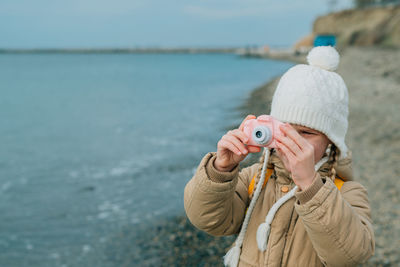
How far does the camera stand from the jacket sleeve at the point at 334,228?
1646 millimetres

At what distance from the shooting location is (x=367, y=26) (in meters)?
49.7

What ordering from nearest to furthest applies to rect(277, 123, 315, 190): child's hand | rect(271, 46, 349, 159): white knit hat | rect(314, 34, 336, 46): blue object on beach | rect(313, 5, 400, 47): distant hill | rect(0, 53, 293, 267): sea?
1. rect(277, 123, 315, 190): child's hand
2. rect(271, 46, 349, 159): white knit hat
3. rect(314, 34, 336, 46): blue object on beach
4. rect(0, 53, 293, 267): sea
5. rect(313, 5, 400, 47): distant hill

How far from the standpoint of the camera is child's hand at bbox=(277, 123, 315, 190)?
161 centimetres

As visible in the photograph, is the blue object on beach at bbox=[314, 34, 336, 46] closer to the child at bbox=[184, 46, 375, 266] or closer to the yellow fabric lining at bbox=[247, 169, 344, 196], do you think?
the child at bbox=[184, 46, 375, 266]

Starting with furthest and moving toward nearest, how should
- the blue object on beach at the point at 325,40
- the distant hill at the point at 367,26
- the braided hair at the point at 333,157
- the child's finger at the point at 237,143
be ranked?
the distant hill at the point at 367,26, the blue object on beach at the point at 325,40, the braided hair at the point at 333,157, the child's finger at the point at 237,143

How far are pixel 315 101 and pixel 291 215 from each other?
63 centimetres

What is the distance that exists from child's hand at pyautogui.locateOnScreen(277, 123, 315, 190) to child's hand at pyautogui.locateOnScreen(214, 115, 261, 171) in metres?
0.17

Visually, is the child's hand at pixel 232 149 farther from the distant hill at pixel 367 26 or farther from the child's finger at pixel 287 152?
the distant hill at pixel 367 26

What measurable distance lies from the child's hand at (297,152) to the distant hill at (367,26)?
39.5 m

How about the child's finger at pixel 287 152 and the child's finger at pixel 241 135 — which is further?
the child's finger at pixel 241 135

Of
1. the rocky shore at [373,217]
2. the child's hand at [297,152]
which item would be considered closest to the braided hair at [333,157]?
the child's hand at [297,152]

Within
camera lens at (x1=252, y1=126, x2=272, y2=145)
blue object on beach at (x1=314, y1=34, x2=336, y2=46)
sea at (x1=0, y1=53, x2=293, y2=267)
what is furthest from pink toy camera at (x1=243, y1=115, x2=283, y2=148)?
sea at (x1=0, y1=53, x2=293, y2=267)

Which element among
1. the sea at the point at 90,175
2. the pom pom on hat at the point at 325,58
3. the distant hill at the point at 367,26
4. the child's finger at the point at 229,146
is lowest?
the sea at the point at 90,175

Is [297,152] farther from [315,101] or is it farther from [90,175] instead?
[90,175]
